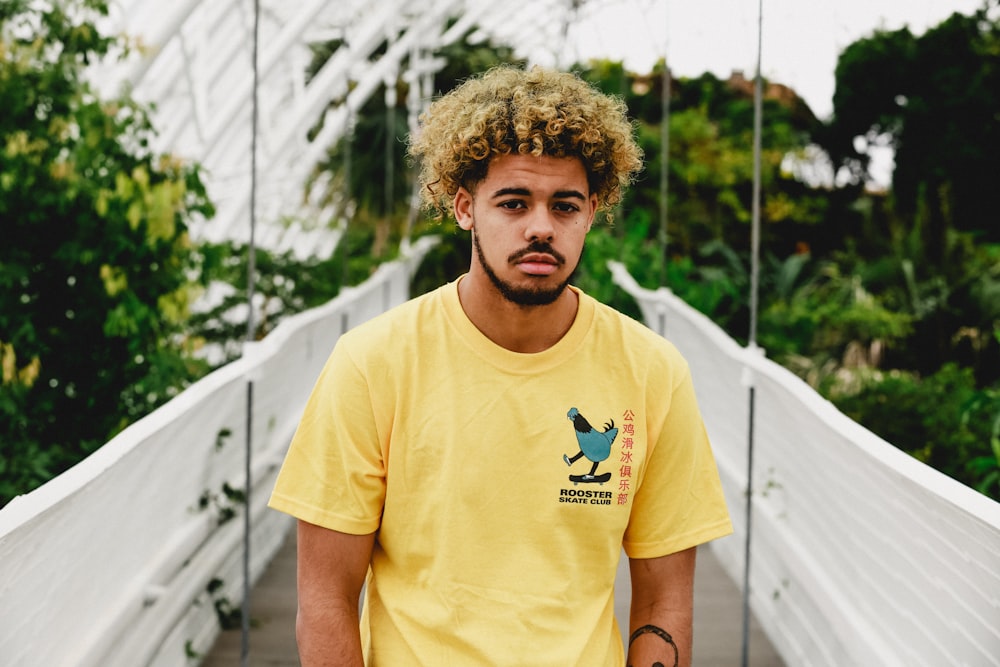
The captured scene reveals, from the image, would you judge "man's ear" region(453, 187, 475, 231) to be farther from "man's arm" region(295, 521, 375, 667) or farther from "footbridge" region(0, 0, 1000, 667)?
"footbridge" region(0, 0, 1000, 667)

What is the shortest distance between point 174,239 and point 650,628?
2.43 meters

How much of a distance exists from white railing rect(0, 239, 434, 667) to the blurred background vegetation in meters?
0.36

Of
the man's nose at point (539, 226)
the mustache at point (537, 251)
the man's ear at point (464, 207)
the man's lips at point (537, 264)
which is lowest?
the man's lips at point (537, 264)

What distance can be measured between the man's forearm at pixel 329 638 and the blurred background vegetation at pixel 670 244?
89cm

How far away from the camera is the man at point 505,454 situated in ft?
4.79

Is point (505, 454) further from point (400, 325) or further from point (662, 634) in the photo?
point (662, 634)

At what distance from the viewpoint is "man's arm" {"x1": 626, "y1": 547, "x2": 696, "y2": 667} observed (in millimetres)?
1597

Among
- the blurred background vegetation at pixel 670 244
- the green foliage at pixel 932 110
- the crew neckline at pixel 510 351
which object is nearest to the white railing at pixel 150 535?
the blurred background vegetation at pixel 670 244

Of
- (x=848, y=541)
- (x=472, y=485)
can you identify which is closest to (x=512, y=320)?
(x=472, y=485)

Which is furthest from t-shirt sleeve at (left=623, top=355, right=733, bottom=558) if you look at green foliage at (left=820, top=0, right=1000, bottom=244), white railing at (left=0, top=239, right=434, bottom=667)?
green foliage at (left=820, top=0, right=1000, bottom=244)

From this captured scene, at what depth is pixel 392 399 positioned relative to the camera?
1481mm

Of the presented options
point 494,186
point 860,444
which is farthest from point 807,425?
point 494,186

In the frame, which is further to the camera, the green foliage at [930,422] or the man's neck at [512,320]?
the green foliage at [930,422]

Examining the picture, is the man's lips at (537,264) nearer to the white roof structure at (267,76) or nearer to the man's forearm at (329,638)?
the man's forearm at (329,638)
